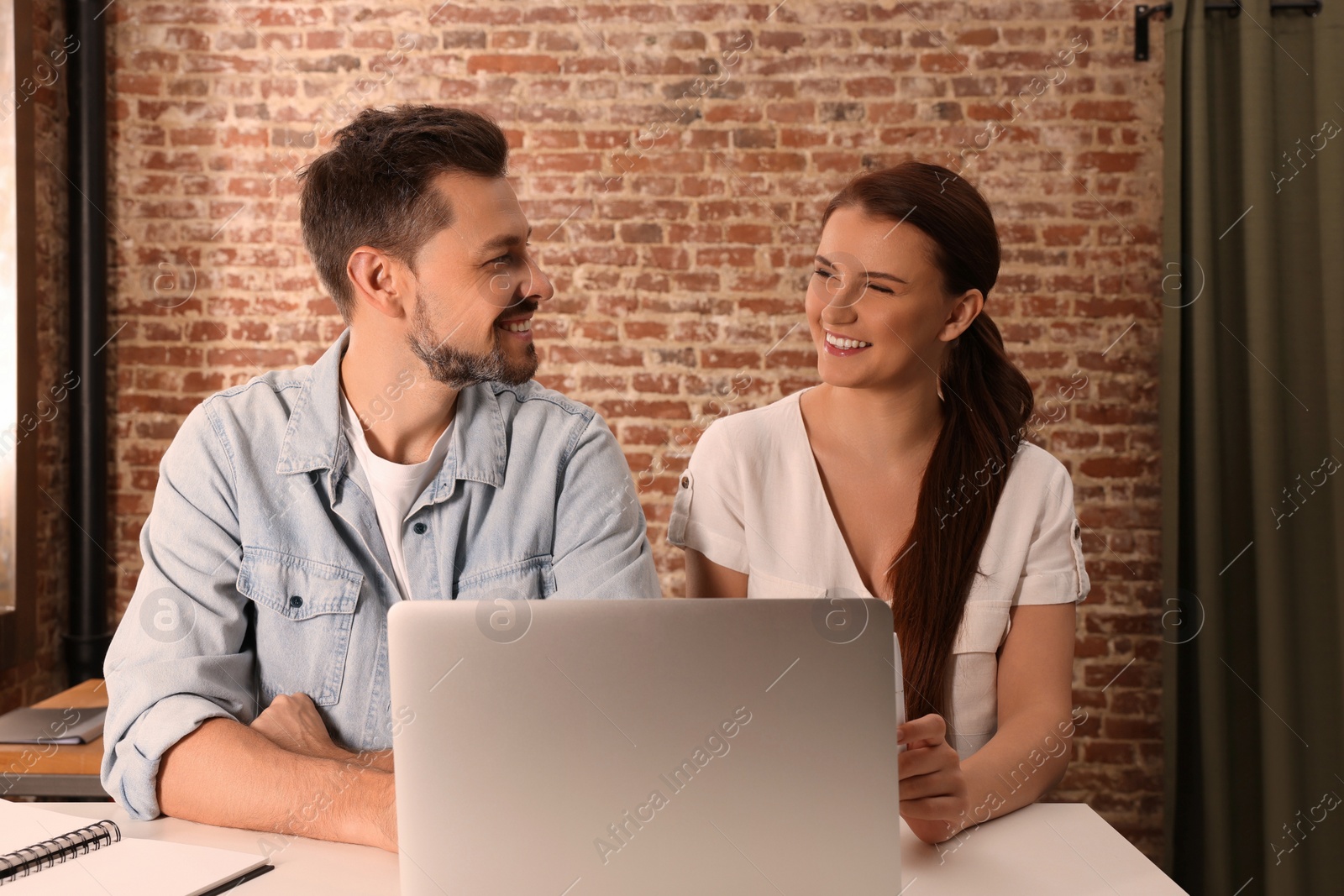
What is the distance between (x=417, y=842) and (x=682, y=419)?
2.08m

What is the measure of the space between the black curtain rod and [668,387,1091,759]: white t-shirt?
1670 mm

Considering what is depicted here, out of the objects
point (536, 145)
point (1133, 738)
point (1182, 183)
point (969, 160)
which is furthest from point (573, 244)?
point (1133, 738)

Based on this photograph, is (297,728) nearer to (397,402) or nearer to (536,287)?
(397,402)

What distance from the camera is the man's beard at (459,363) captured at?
4.77 feet

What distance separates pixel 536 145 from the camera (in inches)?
108

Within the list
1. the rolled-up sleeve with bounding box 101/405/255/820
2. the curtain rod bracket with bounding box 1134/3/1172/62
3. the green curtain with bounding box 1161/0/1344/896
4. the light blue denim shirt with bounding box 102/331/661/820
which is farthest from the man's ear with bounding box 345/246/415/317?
the curtain rod bracket with bounding box 1134/3/1172/62

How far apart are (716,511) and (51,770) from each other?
4.30 feet

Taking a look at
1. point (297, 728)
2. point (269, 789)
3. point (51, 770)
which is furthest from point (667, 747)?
point (51, 770)

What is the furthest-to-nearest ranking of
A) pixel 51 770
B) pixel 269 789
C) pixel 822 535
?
pixel 51 770
pixel 822 535
pixel 269 789

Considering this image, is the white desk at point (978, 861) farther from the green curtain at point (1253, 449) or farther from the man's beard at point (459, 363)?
the green curtain at point (1253, 449)

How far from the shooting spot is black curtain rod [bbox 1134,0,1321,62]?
250 centimetres

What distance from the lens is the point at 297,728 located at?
118 cm

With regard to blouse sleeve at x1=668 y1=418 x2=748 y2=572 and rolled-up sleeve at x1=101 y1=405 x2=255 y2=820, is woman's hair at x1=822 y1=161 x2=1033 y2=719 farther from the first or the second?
rolled-up sleeve at x1=101 y1=405 x2=255 y2=820

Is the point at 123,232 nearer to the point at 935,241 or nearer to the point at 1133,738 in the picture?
the point at 935,241
